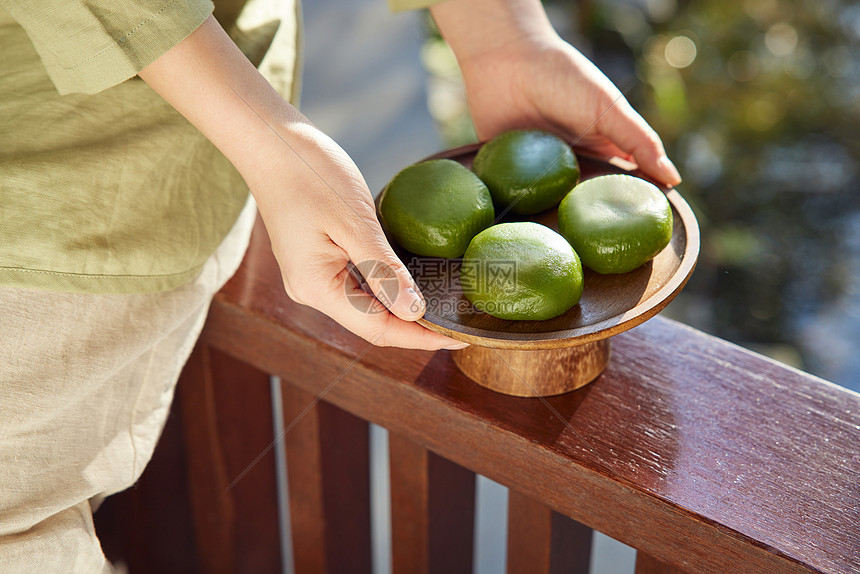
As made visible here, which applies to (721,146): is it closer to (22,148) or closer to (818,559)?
(818,559)

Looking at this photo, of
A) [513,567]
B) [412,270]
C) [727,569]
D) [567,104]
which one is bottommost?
[513,567]

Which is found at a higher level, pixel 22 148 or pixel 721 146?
pixel 22 148

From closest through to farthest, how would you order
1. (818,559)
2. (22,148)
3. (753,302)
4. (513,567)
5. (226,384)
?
(818,559)
(22,148)
(513,567)
(226,384)
(753,302)

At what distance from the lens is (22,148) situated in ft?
2.19

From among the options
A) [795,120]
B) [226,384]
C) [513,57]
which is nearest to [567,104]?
[513,57]

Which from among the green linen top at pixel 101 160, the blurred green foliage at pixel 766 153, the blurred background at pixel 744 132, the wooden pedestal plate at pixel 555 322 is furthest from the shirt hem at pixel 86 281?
the blurred green foliage at pixel 766 153

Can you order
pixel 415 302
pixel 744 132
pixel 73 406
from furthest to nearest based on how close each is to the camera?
pixel 744 132
pixel 73 406
pixel 415 302

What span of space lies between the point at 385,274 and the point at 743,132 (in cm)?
178

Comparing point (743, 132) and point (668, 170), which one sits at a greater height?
point (668, 170)

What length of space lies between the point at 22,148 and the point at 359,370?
0.37m

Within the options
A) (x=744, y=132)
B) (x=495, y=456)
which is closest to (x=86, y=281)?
(x=495, y=456)

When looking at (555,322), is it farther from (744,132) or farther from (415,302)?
(744,132)

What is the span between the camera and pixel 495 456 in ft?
2.27

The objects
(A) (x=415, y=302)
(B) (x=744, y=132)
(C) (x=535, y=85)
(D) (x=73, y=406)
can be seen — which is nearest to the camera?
(A) (x=415, y=302)
